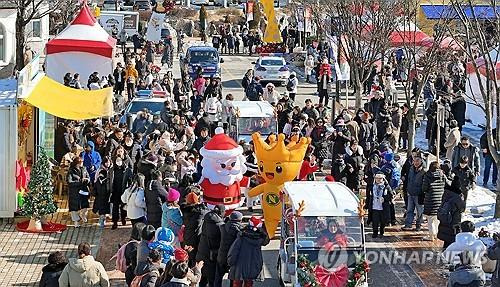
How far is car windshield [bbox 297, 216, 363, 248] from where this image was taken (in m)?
13.5

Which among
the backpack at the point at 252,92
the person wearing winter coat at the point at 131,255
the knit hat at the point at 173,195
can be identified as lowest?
the person wearing winter coat at the point at 131,255

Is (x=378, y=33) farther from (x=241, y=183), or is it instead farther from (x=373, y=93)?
(x=241, y=183)

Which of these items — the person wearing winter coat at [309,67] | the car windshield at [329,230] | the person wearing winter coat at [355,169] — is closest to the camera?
the car windshield at [329,230]

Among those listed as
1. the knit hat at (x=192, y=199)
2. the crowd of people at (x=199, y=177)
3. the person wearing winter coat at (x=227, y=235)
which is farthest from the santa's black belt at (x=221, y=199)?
the person wearing winter coat at (x=227, y=235)

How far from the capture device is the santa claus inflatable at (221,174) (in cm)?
1712

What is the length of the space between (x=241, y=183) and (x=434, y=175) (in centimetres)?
356

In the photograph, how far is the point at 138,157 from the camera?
20078mm

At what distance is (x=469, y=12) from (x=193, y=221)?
1309cm

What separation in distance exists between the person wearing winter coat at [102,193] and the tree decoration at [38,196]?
0.85 meters

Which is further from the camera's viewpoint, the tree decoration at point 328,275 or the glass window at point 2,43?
the glass window at point 2,43

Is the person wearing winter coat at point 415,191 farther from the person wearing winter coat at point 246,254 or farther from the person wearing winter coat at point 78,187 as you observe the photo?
the person wearing winter coat at point 78,187

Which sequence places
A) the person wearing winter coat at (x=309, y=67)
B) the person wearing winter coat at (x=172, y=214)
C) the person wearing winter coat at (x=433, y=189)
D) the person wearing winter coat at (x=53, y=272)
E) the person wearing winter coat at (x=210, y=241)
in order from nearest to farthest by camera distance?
the person wearing winter coat at (x=53, y=272) < the person wearing winter coat at (x=210, y=241) < the person wearing winter coat at (x=172, y=214) < the person wearing winter coat at (x=433, y=189) < the person wearing winter coat at (x=309, y=67)

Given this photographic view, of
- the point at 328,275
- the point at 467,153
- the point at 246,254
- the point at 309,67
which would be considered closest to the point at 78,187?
the point at 246,254

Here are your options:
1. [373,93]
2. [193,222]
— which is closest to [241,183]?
[193,222]
